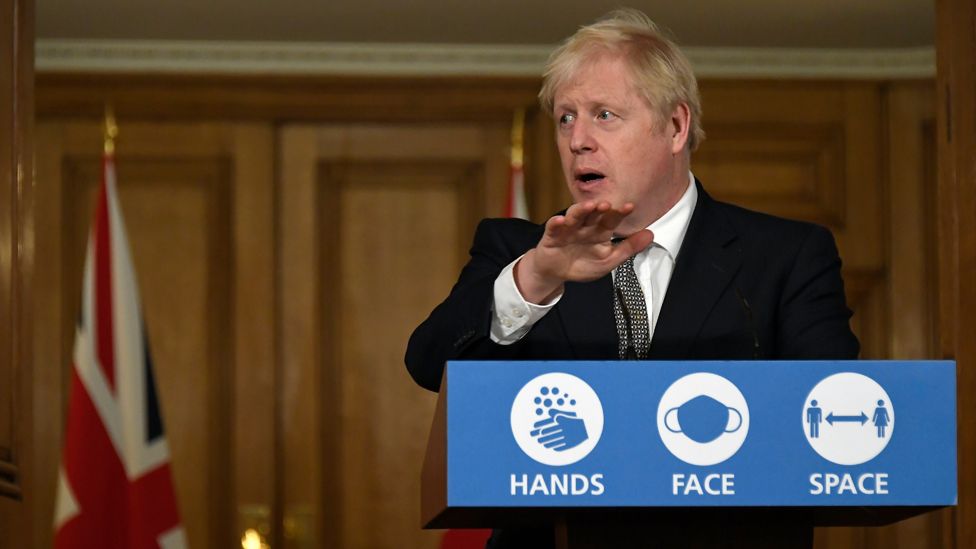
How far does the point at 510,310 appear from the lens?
1545mm

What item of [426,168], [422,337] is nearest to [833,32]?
[426,168]

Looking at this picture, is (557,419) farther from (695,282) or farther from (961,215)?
(961,215)

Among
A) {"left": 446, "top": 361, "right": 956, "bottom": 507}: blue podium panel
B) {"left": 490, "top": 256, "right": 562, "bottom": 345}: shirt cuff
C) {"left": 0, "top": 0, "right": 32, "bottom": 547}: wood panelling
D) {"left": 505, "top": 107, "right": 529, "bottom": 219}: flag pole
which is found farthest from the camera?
{"left": 505, "top": 107, "right": 529, "bottom": 219}: flag pole

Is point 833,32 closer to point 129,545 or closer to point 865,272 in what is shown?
point 865,272

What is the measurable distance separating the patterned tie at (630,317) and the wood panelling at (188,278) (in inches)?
122

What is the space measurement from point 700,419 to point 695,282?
1.47 feet

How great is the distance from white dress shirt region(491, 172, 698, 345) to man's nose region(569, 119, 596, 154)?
0.14m

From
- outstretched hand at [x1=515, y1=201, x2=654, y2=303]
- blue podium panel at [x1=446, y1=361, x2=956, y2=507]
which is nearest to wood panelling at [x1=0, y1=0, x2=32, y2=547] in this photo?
outstretched hand at [x1=515, y1=201, x2=654, y2=303]

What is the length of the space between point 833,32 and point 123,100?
2.34 metres

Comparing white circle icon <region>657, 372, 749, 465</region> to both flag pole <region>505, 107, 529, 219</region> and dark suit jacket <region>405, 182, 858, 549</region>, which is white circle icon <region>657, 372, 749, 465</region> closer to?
dark suit jacket <region>405, 182, 858, 549</region>

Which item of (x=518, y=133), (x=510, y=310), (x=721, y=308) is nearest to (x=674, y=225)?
(x=721, y=308)

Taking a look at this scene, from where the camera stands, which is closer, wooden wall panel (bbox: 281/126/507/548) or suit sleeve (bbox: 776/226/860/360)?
suit sleeve (bbox: 776/226/860/360)

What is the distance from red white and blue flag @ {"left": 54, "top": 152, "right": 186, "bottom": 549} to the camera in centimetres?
427

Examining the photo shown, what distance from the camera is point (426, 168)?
487cm
